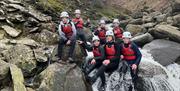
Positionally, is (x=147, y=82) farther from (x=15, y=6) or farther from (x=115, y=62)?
(x=15, y=6)

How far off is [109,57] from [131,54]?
41.2 inches

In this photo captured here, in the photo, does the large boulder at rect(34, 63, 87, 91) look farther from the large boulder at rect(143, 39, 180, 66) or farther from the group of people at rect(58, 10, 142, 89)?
the large boulder at rect(143, 39, 180, 66)

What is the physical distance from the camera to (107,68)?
14797mm

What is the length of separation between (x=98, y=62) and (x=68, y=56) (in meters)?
1.57

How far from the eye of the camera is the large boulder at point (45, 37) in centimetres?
1986

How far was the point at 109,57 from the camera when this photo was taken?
48.0ft

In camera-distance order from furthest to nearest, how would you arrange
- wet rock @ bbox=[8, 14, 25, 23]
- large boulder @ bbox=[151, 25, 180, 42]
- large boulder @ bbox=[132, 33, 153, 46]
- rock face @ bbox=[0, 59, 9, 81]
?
large boulder @ bbox=[132, 33, 153, 46] → large boulder @ bbox=[151, 25, 180, 42] → wet rock @ bbox=[8, 14, 25, 23] → rock face @ bbox=[0, 59, 9, 81]

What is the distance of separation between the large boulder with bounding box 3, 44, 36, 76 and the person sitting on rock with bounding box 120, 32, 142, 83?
15.4 feet

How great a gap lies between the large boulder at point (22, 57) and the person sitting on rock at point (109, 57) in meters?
3.38

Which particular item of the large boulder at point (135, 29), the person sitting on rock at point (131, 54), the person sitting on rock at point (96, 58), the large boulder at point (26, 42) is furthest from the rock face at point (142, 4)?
the person sitting on rock at point (96, 58)

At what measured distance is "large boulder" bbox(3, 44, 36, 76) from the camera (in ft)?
52.6

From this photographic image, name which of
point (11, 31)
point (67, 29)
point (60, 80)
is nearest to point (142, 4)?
point (11, 31)

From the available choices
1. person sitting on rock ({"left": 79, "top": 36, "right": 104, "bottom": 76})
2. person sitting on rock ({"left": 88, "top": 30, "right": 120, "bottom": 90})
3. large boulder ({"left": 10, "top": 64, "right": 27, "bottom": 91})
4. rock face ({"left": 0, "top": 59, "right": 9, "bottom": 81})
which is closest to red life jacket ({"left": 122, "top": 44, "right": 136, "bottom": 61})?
person sitting on rock ({"left": 88, "top": 30, "right": 120, "bottom": 90})

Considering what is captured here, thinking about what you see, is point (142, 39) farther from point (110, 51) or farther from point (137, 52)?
point (110, 51)
